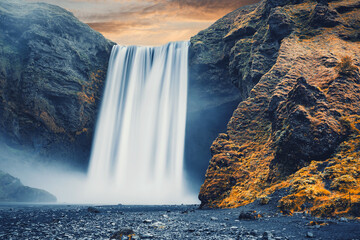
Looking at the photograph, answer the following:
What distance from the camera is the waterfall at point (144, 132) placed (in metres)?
40.5

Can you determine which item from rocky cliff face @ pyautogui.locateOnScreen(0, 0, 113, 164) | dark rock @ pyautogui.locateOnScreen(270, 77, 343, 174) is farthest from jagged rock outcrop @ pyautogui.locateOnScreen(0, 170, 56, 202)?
dark rock @ pyautogui.locateOnScreen(270, 77, 343, 174)

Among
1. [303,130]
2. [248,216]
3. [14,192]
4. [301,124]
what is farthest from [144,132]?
[248,216]

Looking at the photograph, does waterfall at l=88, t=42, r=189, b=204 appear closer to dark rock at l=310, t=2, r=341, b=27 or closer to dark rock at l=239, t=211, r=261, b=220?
dark rock at l=310, t=2, r=341, b=27

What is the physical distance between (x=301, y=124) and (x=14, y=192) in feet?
→ 107

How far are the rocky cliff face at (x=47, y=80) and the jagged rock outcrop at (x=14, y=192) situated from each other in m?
9.97

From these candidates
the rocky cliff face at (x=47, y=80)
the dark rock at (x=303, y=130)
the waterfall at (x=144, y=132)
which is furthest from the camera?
the waterfall at (x=144, y=132)

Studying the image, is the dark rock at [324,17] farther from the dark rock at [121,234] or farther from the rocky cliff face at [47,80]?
the rocky cliff face at [47,80]

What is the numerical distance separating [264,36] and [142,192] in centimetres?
2892

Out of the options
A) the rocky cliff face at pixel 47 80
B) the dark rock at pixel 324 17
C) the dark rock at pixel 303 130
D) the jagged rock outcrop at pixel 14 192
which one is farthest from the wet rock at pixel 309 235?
the rocky cliff face at pixel 47 80

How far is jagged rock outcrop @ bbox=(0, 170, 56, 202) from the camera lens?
29.4m

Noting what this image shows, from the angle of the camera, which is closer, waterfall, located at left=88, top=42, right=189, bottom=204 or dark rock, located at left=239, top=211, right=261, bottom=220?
dark rock, located at left=239, top=211, right=261, bottom=220

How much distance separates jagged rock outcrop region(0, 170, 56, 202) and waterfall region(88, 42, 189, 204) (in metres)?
9.24

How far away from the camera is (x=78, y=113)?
138ft

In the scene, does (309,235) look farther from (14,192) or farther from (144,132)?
(144,132)
